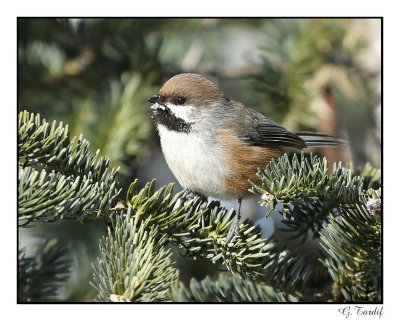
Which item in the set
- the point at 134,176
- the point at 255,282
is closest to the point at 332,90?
the point at 134,176

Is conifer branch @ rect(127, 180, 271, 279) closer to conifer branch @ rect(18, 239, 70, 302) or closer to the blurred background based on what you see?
conifer branch @ rect(18, 239, 70, 302)

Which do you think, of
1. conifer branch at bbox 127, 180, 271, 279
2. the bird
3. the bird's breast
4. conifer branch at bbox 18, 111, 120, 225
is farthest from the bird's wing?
conifer branch at bbox 18, 111, 120, 225

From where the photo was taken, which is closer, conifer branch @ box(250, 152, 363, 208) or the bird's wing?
conifer branch @ box(250, 152, 363, 208)

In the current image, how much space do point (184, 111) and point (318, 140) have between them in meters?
0.72

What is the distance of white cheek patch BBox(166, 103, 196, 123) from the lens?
238 cm

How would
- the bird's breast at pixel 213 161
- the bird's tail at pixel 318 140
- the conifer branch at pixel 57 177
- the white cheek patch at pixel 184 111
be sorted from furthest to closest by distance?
the bird's tail at pixel 318 140, the white cheek patch at pixel 184 111, the bird's breast at pixel 213 161, the conifer branch at pixel 57 177

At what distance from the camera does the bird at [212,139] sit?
7.47 ft

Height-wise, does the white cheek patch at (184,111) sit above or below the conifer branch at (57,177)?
above

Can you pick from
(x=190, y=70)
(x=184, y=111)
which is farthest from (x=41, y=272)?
(x=190, y=70)

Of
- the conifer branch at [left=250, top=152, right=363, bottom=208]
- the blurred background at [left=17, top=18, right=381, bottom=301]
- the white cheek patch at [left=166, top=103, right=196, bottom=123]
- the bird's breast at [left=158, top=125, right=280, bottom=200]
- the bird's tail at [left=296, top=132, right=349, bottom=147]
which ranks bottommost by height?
the conifer branch at [left=250, top=152, right=363, bottom=208]

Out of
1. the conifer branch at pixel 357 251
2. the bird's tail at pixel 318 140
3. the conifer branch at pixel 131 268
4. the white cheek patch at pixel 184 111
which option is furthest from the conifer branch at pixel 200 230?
the bird's tail at pixel 318 140

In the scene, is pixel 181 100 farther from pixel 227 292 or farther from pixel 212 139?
pixel 227 292
